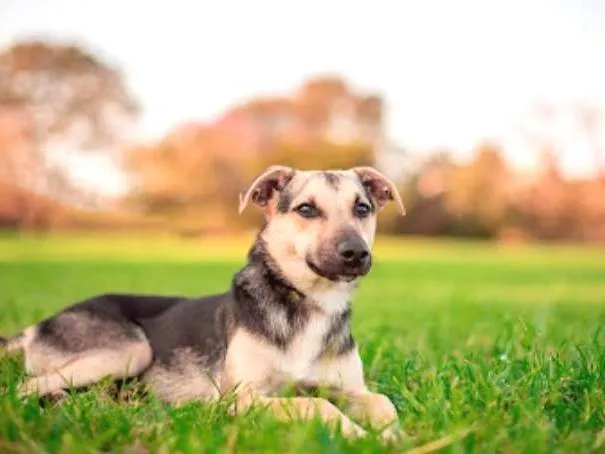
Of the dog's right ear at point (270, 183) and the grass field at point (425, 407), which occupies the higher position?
the dog's right ear at point (270, 183)

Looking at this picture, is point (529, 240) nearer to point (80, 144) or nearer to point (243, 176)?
point (243, 176)

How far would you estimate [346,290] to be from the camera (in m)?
5.07

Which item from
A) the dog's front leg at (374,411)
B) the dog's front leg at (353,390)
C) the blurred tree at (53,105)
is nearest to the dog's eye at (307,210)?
the dog's front leg at (353,390)

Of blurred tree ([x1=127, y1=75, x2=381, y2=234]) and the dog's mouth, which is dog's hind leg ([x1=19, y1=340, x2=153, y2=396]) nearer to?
the dog's mouth

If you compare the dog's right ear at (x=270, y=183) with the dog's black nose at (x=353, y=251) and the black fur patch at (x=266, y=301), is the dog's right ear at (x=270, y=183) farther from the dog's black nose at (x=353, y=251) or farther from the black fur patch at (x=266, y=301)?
the dog's black nose at (x=353, y=251)

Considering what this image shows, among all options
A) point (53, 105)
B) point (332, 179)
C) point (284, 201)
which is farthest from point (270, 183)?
point (53, 105)

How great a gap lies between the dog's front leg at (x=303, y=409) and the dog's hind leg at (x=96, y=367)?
4.03 ft

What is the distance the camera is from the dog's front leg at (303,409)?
3.72 metres

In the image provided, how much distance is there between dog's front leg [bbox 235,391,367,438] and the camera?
3721 millimetres

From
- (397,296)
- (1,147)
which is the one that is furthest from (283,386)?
(1,147)

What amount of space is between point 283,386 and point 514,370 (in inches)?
58.6

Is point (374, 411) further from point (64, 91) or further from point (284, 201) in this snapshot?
point (64, 91)

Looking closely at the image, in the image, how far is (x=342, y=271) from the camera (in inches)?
181

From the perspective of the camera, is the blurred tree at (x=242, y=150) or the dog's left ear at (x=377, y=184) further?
the blurred tree at (x=242, y=150)
